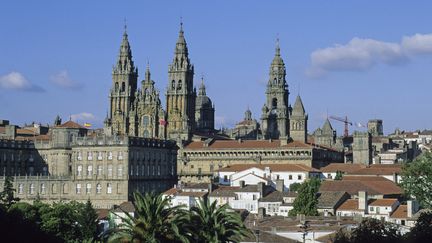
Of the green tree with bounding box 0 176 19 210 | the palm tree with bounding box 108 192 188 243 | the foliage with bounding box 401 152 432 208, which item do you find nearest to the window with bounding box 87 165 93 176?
the green tree with bounding box 0 176 19 210

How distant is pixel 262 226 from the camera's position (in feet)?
258

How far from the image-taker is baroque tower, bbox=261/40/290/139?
185 m

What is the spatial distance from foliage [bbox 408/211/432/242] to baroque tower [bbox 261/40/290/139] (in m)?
117

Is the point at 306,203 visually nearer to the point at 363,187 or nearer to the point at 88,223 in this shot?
the point at 363,187

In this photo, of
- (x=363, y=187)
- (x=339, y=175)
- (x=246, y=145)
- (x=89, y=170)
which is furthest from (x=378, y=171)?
(x=89, y=170)

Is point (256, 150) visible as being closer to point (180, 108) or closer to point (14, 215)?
point (180, 108)

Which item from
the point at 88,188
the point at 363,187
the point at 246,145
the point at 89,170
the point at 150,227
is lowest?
the point at 150,227

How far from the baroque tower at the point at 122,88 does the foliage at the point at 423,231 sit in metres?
107

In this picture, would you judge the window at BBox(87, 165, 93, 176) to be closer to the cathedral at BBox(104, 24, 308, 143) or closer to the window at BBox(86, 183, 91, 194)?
the window at BBox(86, 183, 91, 194)

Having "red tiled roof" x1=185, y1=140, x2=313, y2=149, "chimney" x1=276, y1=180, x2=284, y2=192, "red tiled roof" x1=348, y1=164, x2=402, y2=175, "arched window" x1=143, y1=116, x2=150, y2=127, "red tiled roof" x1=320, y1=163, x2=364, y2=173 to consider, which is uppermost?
"arched window" x1=143, y1=116, x2=150, y2=127

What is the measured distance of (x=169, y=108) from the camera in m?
170

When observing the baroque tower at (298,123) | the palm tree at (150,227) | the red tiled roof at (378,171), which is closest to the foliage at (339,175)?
the red tiled roof at (378,171)

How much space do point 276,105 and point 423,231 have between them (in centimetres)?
12916

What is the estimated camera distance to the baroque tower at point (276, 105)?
18538cm
